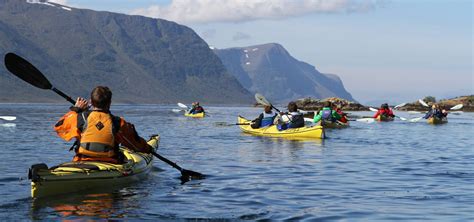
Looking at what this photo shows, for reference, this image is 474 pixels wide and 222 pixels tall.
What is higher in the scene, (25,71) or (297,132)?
(25,71)

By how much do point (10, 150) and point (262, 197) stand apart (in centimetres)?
1268

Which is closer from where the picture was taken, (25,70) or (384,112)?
(25,70)

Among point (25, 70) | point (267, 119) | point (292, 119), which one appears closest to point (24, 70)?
point (25, 70)

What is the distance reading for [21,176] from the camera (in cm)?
1503

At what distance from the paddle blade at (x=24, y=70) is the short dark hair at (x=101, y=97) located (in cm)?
260

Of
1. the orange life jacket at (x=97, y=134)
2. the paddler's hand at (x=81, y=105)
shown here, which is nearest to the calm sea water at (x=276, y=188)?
the orange life jacket at (x=97, y=134)

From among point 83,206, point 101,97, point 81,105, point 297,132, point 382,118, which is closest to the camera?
point 83,206

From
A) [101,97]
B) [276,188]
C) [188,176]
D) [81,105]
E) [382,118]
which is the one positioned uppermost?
[101,97]

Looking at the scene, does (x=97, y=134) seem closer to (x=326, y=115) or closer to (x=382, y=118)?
(x=326, y=115)

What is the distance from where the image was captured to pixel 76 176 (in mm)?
11633

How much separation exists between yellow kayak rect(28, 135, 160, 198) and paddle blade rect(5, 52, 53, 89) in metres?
2.51

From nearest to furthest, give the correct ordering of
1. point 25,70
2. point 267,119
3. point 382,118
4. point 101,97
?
point 101,97, point 25,70, point 267,119, point 382,118

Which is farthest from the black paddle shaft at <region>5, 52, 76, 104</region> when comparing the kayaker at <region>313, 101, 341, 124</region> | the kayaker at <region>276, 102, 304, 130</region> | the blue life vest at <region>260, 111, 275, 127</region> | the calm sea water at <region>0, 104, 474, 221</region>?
the kayaker at <region>313, 101, 341, 124</region>

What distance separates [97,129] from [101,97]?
627mm
